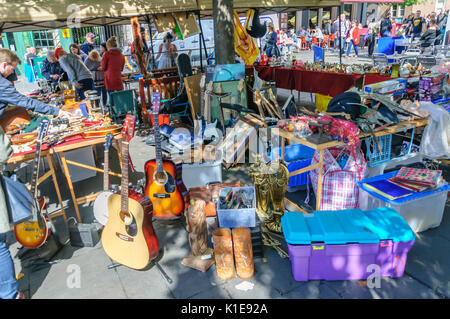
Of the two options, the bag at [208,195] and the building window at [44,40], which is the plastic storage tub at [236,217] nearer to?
the bag at [208,195]

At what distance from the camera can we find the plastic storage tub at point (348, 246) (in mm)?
2678

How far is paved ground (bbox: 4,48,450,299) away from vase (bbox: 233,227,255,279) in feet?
0.26

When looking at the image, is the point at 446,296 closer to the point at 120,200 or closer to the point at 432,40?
the point at 120,200

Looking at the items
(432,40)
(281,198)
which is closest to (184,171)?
(281,198)

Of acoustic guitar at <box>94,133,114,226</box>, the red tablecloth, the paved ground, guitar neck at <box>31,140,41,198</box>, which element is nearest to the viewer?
the paved ground

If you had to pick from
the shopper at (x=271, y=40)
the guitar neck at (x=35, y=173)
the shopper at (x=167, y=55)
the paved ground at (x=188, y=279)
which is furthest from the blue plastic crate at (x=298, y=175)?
the shopper at (x=271, y=40)

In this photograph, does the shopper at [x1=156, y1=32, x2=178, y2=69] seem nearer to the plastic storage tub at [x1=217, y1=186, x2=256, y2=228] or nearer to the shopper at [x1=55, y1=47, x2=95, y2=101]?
the shopper at [x1=55, y1=47, x2=95, y2=101]

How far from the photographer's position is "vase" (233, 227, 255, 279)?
287cm

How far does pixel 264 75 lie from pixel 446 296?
7.40 metres

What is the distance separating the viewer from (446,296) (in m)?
2.62

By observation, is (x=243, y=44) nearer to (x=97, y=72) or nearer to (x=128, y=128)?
(x=97, y=72)

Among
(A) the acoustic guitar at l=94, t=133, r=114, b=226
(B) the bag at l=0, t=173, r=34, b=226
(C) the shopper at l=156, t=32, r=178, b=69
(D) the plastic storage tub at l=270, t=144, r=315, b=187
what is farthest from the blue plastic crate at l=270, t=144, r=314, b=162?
(C) the shopper at l=156, t=32, r=178, b=69

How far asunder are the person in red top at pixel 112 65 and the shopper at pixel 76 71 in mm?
393
